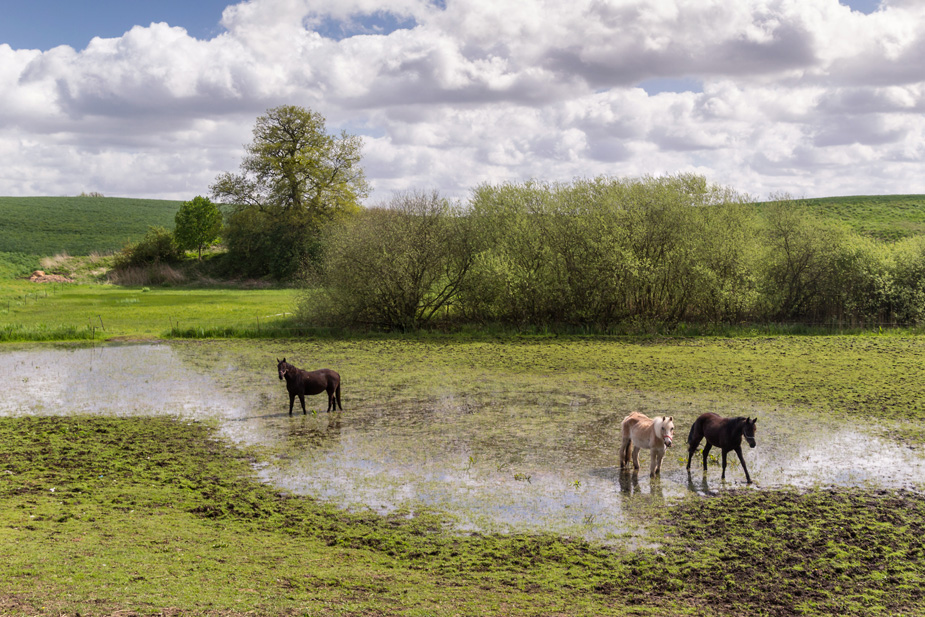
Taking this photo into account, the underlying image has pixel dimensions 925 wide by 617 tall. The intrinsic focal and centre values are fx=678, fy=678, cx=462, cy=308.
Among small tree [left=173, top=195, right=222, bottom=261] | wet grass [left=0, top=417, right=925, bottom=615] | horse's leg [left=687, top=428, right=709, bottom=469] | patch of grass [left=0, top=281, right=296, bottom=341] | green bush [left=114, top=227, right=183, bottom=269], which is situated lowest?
wet grass [left=0, top=417, right=925, bottom=615]

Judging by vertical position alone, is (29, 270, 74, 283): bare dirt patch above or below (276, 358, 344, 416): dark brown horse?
above

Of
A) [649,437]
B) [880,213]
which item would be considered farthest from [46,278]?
[880,213]

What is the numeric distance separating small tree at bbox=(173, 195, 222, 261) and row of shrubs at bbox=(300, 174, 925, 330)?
36014 mm

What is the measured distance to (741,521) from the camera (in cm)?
904

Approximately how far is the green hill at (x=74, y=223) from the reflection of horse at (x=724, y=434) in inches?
2696

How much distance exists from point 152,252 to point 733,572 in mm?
62408

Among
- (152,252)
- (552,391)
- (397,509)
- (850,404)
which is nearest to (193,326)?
(552,391)

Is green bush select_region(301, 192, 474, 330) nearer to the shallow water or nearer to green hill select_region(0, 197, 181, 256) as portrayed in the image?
the shallow water

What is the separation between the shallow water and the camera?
393 inches

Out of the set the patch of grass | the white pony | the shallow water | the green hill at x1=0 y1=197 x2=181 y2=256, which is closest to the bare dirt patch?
the patch of grass

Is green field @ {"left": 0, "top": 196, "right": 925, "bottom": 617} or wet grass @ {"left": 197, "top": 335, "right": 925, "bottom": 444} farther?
wet grass @ {"left": 197, "top": 335, "right": 925, "bottom": 444}

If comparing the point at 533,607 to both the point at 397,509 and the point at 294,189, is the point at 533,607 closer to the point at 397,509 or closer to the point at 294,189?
the point at 397,509

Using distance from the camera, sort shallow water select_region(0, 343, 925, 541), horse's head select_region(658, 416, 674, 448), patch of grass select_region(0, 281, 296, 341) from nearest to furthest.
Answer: shallow water select_region(0, 343, 925, 541), horse's head select_region(658, 416, 674, 448), patch of grass select_region(0, 281, 296, 341)

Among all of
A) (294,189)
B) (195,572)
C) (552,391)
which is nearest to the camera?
(195,572)
